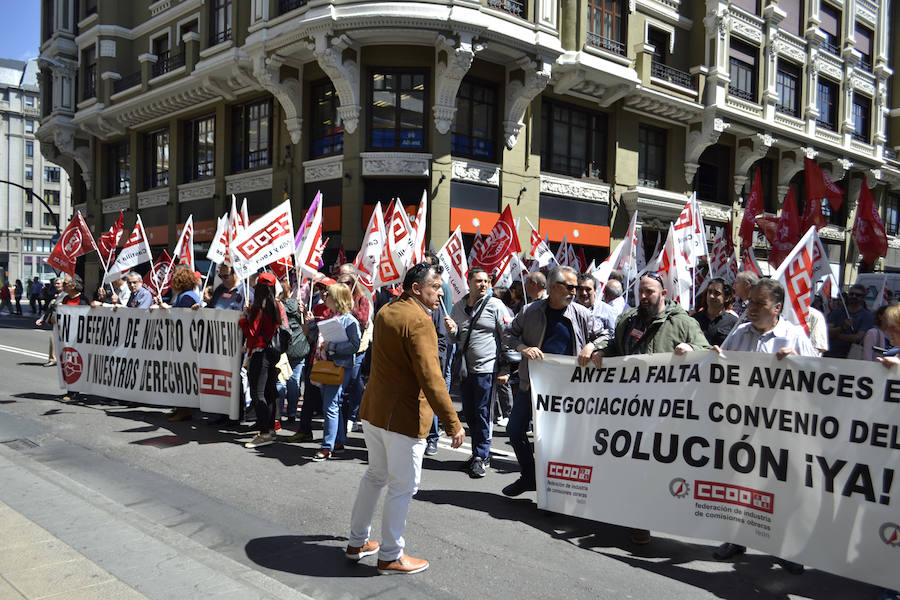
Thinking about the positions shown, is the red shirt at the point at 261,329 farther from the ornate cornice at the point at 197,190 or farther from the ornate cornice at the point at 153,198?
the ornate cornice at the point at 153,198

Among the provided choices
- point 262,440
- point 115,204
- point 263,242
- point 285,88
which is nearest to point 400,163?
point 285,88

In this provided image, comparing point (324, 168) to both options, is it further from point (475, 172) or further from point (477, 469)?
point (477, 469)

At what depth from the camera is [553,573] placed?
4.11 meters

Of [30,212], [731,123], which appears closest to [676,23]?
[731,123]

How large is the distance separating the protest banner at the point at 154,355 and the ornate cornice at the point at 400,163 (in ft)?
31.1

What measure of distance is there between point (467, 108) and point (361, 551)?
15.8 m

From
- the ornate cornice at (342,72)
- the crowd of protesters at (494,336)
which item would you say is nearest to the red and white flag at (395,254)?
the crowd of protesters at (494,336)

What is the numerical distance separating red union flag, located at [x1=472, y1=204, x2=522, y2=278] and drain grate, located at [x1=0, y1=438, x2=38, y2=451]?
6.81m

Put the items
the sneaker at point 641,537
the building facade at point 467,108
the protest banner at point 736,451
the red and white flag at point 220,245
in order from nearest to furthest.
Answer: the protest banner at point 736,451, the sneaker at point 641,537, the red and white flag at point 220,245, the building facade at point 467,108

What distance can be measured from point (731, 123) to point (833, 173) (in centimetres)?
800

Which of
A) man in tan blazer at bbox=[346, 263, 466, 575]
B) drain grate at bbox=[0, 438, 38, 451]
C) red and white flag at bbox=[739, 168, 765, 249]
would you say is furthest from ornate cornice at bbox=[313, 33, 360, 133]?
man in tan blazer at bbox=[346, 263, 466, 575]

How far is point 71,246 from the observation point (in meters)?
11.2

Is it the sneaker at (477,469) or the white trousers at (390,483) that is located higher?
the white trousers at (390,483)

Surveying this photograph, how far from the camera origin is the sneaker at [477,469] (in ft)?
20.4
